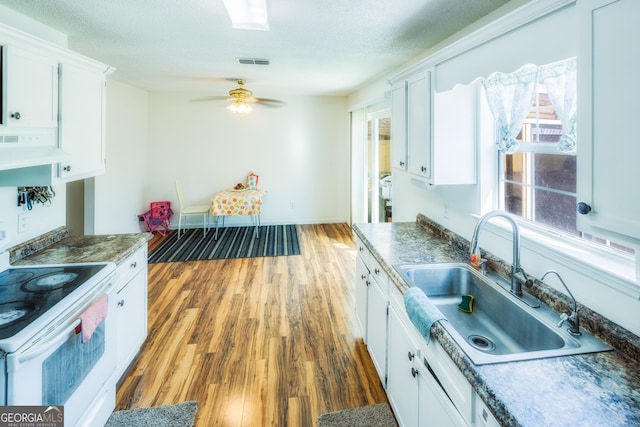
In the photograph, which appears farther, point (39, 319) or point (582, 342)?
point (39, 319)

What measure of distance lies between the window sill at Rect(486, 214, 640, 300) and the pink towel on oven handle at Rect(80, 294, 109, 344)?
7.00ft

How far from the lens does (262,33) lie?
2.88m

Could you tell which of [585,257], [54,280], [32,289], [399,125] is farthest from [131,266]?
[585,257]

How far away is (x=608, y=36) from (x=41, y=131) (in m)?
2.51

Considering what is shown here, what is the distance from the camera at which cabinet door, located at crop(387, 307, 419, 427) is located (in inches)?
59.3

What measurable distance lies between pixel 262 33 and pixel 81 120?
1.56 meters

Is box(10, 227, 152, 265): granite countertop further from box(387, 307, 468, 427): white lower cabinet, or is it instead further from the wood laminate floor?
box(387, 307, 468, 427): white lower cabinet

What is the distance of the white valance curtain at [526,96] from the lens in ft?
4.72

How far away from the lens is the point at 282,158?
21.9 feet

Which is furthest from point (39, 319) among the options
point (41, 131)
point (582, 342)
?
point (582, 342)

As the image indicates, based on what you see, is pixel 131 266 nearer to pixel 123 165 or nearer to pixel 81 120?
pixel 81 120

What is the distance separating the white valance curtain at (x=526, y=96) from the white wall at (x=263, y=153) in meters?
4.87

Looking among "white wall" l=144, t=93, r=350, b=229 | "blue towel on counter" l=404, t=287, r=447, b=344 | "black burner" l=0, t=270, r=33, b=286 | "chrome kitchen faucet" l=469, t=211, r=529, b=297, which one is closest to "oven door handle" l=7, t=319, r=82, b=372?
"black burner" l=0, t=270, r=33, b=286

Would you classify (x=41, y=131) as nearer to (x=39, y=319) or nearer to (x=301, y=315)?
(x=39, y=319)
